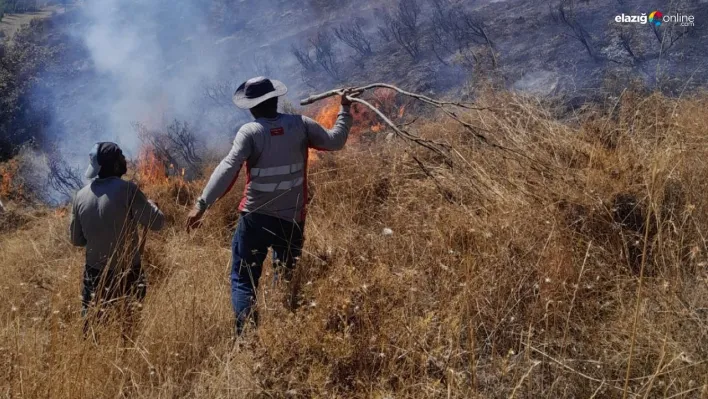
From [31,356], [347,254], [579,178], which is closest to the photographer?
[31,356]

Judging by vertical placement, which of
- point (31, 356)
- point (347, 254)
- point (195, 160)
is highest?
point (31, 356)

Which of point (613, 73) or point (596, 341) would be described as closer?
point (596, 341)

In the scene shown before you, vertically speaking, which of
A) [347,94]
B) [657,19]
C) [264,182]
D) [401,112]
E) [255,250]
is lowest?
[401,112]

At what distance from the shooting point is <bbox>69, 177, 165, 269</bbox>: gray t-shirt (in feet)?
9.27

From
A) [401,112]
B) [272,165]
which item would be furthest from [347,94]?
[401,112]

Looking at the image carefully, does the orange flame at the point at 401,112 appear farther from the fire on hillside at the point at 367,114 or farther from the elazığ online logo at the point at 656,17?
the elazığ online logo at the point at 656,17

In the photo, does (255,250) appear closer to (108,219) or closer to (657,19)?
(108,219)

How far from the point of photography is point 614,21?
27.1ft

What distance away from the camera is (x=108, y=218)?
2826mm

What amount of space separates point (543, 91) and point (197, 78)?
9225 millimetres

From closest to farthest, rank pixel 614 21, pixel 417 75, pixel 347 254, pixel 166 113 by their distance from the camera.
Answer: pixel 347 254 → pixel 614 21 → pixel 417 75 → pixel 166 113

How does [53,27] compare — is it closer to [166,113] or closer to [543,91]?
[166,113]

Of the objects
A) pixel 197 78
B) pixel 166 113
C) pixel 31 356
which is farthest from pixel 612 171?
pixel 197 78

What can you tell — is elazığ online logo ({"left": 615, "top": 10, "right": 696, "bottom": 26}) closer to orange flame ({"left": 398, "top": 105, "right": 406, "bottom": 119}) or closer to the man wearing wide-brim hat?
orange flame ({"left": 398, "top": 105, "right": 406, "bottom": 119})
